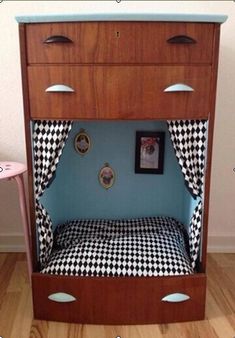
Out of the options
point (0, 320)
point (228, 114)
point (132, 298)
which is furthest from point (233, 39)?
point (0, 320)

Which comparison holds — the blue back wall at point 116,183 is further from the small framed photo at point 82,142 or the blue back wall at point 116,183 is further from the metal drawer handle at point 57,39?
the metal drawer handle at point 57,39

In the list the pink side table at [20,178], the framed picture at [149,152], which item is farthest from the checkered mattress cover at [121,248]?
the framed picture at [149,152]

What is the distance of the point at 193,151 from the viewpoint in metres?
1.33

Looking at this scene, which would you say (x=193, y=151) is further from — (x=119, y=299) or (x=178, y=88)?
(x=119, y=299)

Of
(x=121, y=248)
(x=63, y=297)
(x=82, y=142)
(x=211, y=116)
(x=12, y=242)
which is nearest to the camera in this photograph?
(x=211, y=116)

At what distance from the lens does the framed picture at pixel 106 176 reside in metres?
1.76

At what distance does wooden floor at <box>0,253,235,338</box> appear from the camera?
1345mm

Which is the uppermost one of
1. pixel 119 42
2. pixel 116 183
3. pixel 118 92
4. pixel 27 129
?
pixel 119 42

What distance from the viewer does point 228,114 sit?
1807 millimetres

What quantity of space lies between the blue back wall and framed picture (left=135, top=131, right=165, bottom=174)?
0.08 ft

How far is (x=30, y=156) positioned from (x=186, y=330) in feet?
3.20

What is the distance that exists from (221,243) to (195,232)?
699 mm

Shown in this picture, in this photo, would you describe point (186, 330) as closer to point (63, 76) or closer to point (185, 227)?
point (185, 227)

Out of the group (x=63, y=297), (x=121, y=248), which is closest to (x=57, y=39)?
(x=121, y=248)
